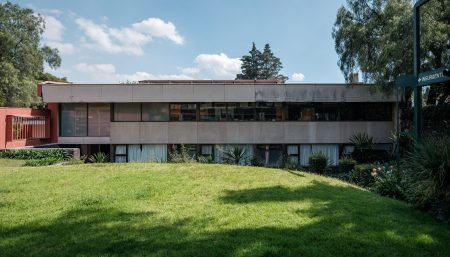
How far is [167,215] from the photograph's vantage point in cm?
668

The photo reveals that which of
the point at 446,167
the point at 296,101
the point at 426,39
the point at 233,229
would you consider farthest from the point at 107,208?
the point at 296,101

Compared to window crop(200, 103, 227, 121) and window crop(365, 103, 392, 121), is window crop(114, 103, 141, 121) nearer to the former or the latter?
window crop(200, 103, 227, 121)

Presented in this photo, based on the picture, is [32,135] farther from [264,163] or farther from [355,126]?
[355,126]

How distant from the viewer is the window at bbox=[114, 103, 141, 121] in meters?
24.1

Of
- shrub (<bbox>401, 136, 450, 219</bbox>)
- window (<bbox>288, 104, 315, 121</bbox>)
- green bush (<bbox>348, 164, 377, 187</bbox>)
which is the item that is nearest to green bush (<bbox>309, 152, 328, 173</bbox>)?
green bush (<bbox>348, 164, 377, 187</bbox>)

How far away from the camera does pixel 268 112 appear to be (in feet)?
78.5

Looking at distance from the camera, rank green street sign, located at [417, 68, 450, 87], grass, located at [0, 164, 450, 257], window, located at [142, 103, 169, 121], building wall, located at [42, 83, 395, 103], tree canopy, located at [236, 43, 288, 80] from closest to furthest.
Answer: grass, located at [0, 164, 450, 257] < green street sign, located at [417, 68, 450, 87] < building wall, located at [42, 83, 395, 103] < window, located at [142, 103, 169, 121] < tree canopy, located at [236, 43, 288, 80]

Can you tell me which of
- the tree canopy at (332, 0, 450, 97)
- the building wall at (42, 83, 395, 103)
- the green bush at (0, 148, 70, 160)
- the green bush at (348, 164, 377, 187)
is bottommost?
the green bush at (348, 164, 377, 187)

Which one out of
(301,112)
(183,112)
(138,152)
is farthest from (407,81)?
(138,152)

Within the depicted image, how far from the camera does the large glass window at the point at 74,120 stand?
24.5 meters

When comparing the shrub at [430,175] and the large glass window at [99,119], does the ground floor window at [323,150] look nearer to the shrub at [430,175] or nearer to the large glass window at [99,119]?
the large glass window at [99,119]

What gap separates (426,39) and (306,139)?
8.90m

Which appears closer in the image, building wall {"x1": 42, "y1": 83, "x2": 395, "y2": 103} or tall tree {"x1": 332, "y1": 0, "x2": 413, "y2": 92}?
tall tree {"x1": 332, "y1": 0, "x2": 413, "y2": 92}

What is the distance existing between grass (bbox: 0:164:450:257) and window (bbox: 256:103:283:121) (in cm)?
1379
